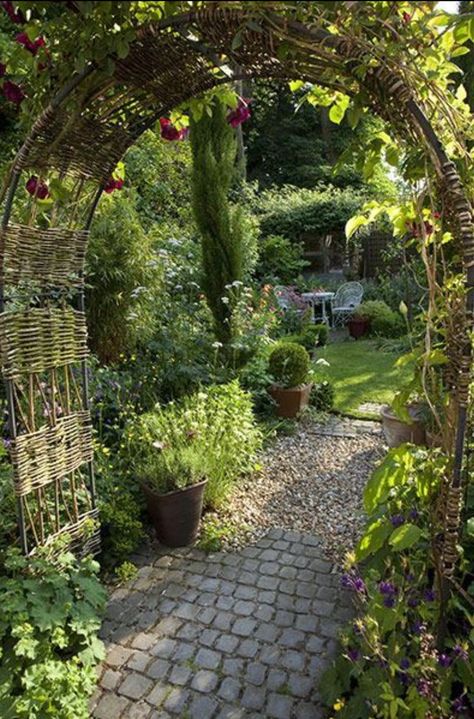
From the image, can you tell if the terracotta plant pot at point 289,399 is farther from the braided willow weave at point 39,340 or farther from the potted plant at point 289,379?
the braided willow weave at point 39,340

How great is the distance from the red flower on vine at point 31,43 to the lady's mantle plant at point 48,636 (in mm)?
1905

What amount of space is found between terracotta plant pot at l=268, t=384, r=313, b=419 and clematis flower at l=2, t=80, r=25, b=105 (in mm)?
3434

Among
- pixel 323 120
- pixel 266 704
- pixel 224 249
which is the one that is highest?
pixel 323 120

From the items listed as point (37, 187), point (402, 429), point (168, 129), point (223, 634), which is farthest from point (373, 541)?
point (402, 429)

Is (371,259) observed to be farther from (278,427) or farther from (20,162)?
(20,162)

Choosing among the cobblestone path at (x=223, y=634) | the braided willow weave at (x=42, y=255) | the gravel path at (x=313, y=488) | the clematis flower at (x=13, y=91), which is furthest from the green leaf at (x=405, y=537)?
the clematis flower at (x=13, y=91)

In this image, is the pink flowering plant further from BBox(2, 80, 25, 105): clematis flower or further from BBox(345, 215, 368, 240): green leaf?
BBox(2, 80, 25, 105): clematis flower

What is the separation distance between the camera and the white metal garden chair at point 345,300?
9898mm

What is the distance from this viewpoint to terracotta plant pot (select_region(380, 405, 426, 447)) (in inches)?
146

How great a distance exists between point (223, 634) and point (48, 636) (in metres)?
0.77

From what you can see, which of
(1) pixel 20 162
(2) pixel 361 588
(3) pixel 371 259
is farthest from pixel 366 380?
(3) pixel 371 259

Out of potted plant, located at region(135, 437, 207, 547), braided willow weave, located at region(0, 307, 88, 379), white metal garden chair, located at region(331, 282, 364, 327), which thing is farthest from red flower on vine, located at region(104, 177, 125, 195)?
→ white metal garden chair, located at region(331, 282, 364, 327)

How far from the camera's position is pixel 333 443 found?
453cm

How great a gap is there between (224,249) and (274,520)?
299 cm
